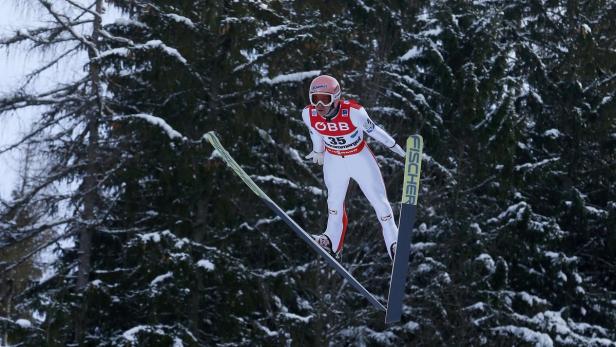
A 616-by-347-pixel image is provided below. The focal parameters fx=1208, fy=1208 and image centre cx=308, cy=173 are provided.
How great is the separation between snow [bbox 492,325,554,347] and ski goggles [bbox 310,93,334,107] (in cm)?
1094

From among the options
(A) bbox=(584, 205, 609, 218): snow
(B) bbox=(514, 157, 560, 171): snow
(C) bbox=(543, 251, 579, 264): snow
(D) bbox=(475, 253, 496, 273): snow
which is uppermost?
(B) bbox=(514, 157, 560, 171): snow

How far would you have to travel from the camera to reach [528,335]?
18.5 m

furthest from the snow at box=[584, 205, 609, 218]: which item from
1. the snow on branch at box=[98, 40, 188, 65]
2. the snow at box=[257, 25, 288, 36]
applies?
the snow on branch at box=[98, 40, 188, 65]

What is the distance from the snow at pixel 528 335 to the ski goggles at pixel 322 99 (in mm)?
10940

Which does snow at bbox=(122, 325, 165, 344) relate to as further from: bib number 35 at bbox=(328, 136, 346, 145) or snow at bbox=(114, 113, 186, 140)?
bib number 35 at bbox=(328, 136, 346, 145)

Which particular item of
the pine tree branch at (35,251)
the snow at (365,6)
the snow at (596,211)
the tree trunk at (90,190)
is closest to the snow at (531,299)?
the snow at (596,211)

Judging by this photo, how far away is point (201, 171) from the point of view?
57.3 ft

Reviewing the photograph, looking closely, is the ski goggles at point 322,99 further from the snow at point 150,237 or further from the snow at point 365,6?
the snow at point 365,6

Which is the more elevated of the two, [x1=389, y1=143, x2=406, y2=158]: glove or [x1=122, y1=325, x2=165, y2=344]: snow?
[x1=122, y1=325, x2=165, y2=344]: snow

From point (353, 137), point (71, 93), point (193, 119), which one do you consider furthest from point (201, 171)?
point (353, 137)

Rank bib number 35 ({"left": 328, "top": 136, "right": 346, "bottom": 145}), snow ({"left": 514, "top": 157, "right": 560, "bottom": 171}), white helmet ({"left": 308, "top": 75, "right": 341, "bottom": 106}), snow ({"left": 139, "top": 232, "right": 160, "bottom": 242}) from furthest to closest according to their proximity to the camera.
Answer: snow ({"left": 514, "top": 157, "right": 560, "bottom": 171})
snow ({"left": 139, "top": 232, "right": 160, "bottom": 242})
bib number 35 ({"left": 328, "top": 136, "right": 346, "bottom": 145})
white helmet ({"left": 308, "top": 75, "right": 341, "bottom": 106})

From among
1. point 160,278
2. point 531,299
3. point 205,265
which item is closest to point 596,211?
point 531,299

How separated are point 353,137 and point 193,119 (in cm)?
955

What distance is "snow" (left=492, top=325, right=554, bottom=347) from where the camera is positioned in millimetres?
18375
